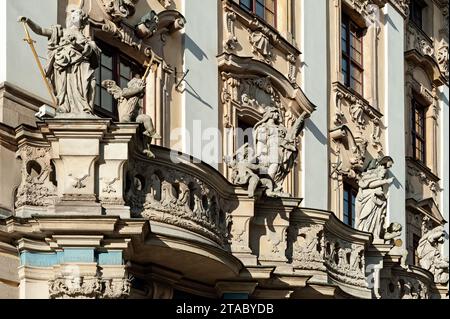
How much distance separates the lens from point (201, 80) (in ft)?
82.2

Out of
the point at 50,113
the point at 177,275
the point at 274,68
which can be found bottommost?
the point at 177,275

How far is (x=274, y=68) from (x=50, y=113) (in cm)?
698

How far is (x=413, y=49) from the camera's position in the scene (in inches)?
1325

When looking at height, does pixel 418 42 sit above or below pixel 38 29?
above

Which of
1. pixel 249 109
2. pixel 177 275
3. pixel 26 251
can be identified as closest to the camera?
pixel 26 251

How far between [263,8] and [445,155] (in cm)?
869

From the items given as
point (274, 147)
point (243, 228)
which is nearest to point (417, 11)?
point (274, 147)

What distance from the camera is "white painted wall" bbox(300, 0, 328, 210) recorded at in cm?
2775

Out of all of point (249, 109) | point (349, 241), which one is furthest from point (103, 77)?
point (349, 241)

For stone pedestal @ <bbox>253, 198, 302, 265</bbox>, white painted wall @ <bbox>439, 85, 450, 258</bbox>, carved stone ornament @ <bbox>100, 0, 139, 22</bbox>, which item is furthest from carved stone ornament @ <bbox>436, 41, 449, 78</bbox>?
carved stone ornament @ <bbox>100, 0, 139, 22</bbox>

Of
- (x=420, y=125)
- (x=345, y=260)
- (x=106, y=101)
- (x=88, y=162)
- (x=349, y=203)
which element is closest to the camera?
(x=88, y=162)

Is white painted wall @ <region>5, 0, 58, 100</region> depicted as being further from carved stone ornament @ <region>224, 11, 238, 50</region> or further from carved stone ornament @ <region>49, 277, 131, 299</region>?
carved stone ornament @ <region>224, 11, 238, 50</region>

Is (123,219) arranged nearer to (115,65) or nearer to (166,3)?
(115,65)

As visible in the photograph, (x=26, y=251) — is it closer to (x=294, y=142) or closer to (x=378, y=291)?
(x=294, y=142)
